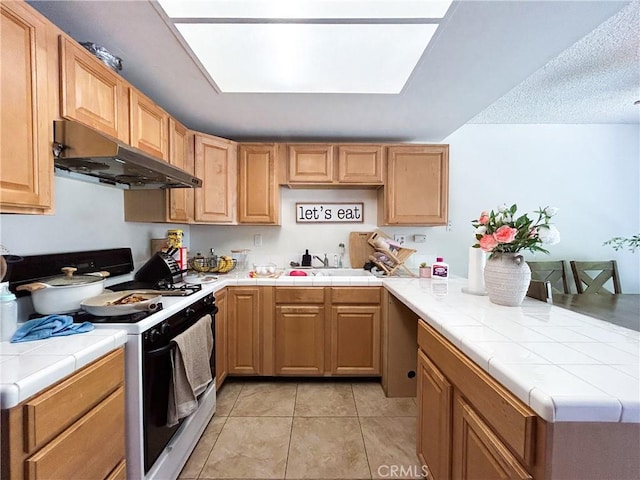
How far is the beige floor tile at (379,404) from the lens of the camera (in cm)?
196

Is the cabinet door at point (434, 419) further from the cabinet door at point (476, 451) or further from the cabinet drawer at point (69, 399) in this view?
the cabinet drawer at point (69, 399)

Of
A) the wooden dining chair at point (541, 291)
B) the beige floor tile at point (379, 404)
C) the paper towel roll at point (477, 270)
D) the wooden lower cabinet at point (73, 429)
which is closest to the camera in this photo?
the wooden lower cabinet at point (73, 429)

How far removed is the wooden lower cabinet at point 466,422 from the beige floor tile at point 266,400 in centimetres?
100

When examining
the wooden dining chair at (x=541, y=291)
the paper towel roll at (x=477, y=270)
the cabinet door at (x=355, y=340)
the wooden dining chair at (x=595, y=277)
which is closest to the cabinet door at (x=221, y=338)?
the cabinet door at (x=355, y=340)

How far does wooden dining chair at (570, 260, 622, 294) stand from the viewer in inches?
112

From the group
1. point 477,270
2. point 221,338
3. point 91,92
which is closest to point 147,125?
point 91,92

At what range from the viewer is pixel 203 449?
1.63m

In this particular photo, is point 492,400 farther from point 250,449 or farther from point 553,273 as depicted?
point 553,273

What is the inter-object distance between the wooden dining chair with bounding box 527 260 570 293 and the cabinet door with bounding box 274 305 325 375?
228 centimetres

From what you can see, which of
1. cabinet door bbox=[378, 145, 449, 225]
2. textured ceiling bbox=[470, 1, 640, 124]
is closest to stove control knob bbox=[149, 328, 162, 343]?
cabinet door bbox=[378, 145, 449, 225]

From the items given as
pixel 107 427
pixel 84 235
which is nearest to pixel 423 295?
pixel 107 427

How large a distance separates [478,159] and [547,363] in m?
2.74

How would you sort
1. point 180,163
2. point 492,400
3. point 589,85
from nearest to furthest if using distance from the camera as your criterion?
point 492,400 < point 180,163 < point 589,85

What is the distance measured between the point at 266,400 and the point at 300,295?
813mm
